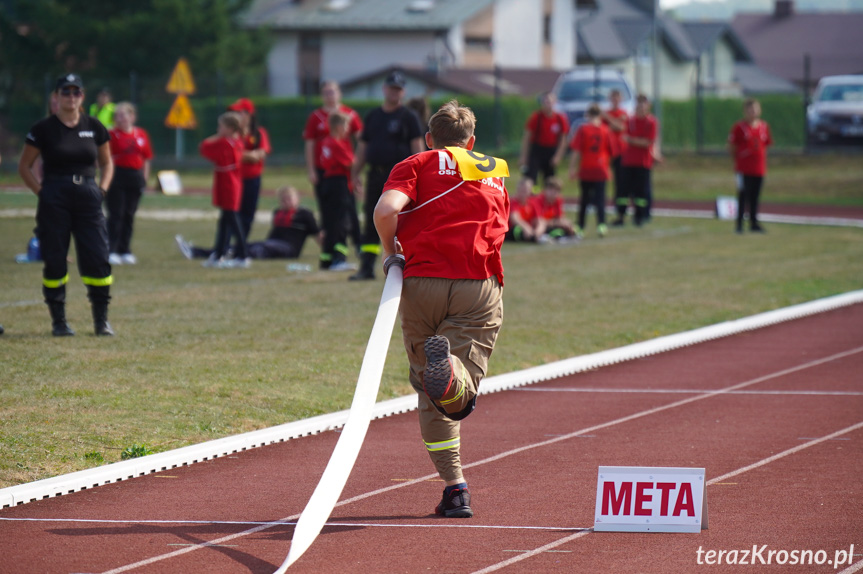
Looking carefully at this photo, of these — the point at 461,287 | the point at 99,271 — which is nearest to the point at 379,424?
the point at 461,287

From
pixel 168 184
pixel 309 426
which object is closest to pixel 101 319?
pixel 309 426

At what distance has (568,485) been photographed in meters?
6.38

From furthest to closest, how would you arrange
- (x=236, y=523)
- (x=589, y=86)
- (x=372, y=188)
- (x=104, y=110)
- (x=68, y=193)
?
(x=589, y=86) < (x=104, y=110) < (x=372, y=188) < (x=68, y=193) < (x=236, y=523)

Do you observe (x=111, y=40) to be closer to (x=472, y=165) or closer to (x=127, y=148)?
(x=127, y=148)

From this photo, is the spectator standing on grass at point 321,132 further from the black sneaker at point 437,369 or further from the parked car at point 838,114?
the parked car at point 838,114

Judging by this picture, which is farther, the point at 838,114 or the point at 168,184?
the point at 838,114

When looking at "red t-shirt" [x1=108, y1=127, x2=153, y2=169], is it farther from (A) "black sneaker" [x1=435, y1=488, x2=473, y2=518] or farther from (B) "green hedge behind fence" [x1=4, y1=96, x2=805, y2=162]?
(B) "green hedge behind fence" [x1=4, y1=96, x2=805, y2=162]

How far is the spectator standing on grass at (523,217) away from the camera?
18.9 m

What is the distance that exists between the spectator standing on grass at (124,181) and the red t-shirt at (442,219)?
10980 millimetres

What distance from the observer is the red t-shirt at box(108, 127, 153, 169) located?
52.7 ft

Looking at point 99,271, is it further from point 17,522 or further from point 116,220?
point 116,220

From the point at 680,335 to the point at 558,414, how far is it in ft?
10.9

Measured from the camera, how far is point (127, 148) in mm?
16141

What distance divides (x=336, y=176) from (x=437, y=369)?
938 centimetres
